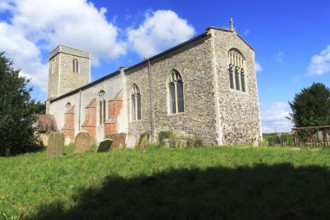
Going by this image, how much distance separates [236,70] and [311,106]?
348 inches

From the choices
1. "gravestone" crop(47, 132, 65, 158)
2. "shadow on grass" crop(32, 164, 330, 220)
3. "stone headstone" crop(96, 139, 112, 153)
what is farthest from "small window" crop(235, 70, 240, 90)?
"gravestone" crop(47, 132, 65, 158)

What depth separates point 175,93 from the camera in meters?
18.8

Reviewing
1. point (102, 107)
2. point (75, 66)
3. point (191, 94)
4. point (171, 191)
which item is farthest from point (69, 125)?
point (171, 191)

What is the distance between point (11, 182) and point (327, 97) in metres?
Answer: 23.9

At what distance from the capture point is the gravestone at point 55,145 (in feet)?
40.0

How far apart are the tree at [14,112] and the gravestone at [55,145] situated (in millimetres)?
3960

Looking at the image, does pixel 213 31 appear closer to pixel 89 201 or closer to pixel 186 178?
pixel 186 178

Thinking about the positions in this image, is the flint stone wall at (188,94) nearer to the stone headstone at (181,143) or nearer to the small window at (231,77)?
the stone headstone at (181,143)

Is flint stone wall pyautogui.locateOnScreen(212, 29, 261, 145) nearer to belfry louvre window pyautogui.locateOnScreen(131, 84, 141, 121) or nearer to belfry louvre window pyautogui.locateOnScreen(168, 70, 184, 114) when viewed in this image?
belfry louvre window pyautogui.locateOnScreen(168, 70, 184, 114)

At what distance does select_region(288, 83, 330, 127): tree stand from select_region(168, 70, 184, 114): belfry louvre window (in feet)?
36.9

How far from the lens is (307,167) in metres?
7.70

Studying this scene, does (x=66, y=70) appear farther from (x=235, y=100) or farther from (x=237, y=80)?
(x=235, y=100)

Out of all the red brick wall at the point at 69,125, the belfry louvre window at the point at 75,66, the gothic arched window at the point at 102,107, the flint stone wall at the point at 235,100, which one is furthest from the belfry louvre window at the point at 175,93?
the belfry louvre window at the point at 75,66

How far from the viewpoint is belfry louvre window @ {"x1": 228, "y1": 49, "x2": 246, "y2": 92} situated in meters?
18.1
